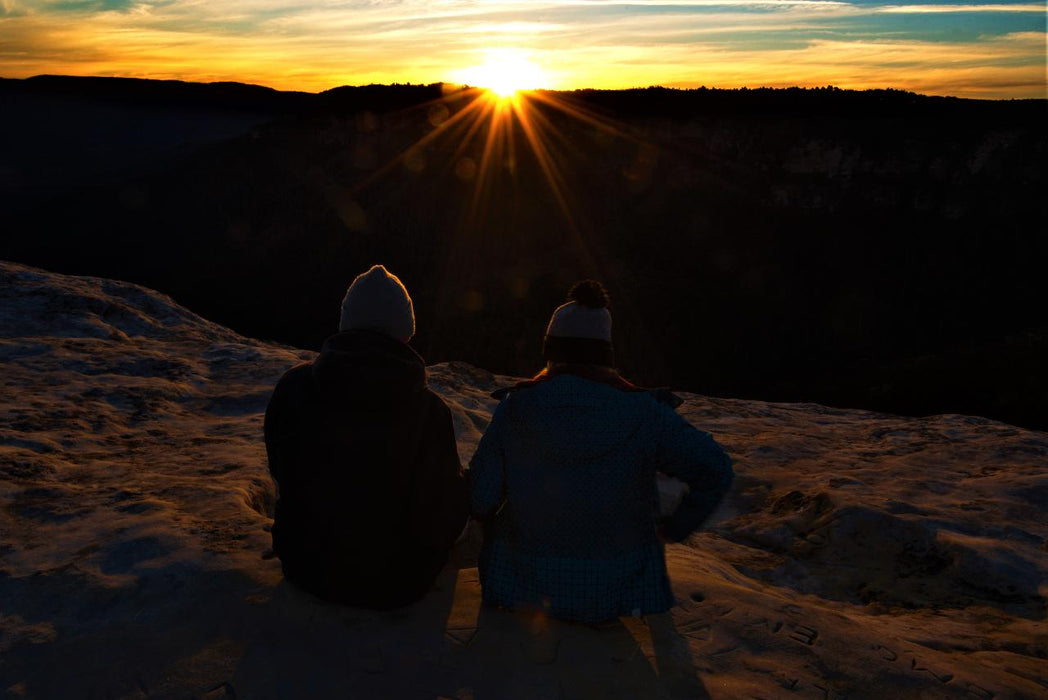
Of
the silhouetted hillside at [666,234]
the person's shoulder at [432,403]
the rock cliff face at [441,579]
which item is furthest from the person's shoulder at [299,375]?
the silhouetted hillside at [666,234]

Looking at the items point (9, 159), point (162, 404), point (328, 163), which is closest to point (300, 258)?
point (328, 163)

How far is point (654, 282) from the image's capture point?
99.6ft

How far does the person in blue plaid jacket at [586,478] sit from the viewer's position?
2424 mm

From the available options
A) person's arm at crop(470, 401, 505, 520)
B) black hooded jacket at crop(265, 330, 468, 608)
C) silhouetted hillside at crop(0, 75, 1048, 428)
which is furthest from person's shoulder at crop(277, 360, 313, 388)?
silhouetted hillside at crop(0, 75, 1048, 428)

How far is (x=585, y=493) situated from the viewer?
247 centimetres

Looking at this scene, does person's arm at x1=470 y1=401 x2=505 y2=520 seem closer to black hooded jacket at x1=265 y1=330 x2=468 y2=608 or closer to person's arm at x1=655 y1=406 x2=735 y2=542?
black hooded jacket at x1=265 y1=330 x2=468 y2=608

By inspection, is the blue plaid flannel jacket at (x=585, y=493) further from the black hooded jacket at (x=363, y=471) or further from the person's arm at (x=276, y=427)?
the person's arm at (x=276, y=427)

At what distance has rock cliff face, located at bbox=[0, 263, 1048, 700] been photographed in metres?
2.37

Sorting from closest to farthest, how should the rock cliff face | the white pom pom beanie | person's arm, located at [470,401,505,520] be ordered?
the rock cliff face < the white pom pom beanie < person's arm, located at [470,401,505,520]

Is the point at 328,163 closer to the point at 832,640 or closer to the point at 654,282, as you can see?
the point at 654,282

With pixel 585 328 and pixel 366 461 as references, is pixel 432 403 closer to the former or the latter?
pixel 366 461

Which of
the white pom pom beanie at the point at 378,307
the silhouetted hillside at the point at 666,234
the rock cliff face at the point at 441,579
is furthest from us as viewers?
the silhouetted hillside at the point at 666,234

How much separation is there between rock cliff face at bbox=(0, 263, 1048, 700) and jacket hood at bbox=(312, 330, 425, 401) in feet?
2.75

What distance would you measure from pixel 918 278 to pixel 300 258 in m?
27.8
